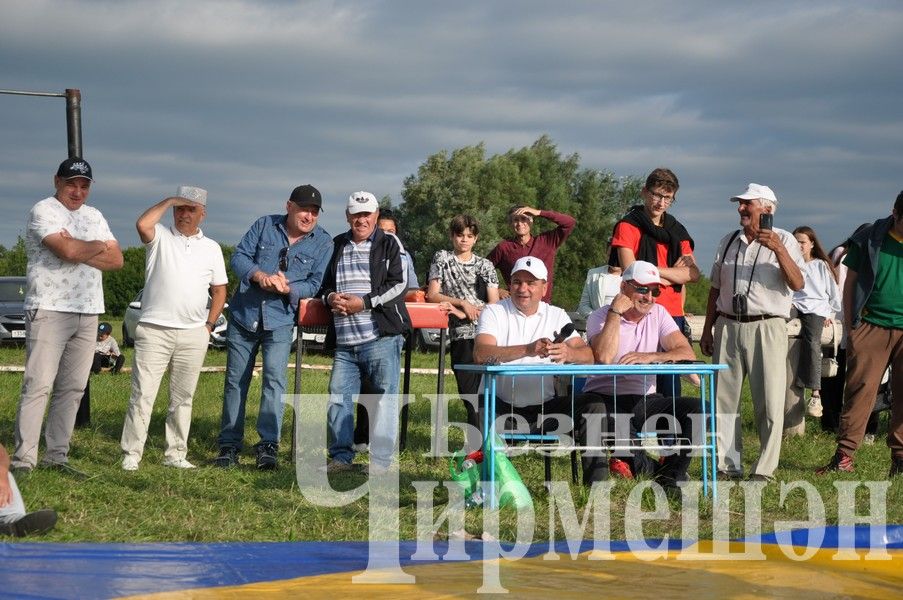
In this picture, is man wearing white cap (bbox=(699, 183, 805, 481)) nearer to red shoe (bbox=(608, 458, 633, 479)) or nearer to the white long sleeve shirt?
red shoe (bbox=(608, 458, 633, 479))

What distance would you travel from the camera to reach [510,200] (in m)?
53.8

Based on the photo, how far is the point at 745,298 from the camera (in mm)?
7383

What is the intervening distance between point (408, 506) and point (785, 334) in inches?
111

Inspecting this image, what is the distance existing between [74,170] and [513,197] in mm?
47535

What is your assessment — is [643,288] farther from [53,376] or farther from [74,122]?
[74,122]

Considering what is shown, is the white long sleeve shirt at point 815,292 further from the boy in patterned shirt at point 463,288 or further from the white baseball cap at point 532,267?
the white baseball cap at point 532,267

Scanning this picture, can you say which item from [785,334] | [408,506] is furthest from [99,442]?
[785,334]

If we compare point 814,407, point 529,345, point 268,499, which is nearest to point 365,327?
point 529,345

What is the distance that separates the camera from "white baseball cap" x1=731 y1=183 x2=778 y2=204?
7.21m

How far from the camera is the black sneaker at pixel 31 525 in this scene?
507 cm

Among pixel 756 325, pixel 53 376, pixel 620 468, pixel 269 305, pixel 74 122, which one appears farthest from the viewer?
pixel 74 122

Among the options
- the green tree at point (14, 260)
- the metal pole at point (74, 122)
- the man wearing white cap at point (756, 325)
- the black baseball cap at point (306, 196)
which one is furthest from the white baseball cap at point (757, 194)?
the green tree at point (14, 260)

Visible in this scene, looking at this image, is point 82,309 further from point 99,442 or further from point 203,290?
point 99,442

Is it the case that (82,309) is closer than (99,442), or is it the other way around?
(82,309)
